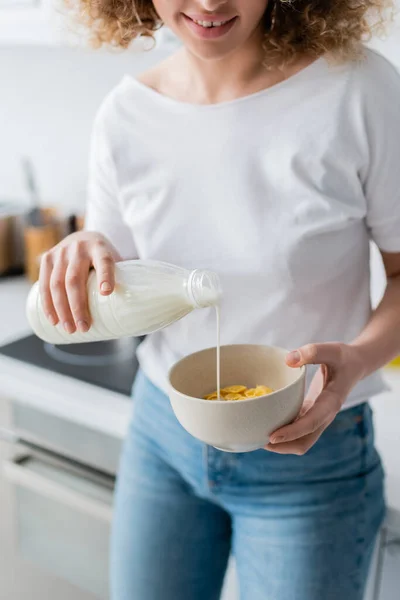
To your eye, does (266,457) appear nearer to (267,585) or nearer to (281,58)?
(267,585)

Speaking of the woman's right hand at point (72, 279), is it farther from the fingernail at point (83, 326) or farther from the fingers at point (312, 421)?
the fingers at point (312, 421)

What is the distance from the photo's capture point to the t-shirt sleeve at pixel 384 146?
0.76 metres

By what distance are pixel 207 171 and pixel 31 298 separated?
24 cm

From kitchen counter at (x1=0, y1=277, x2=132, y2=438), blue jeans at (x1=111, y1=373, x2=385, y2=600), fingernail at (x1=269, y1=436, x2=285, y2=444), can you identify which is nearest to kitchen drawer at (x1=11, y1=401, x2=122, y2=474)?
kitchen counter at (x1=0, y1=277, x2=132, y2=438)

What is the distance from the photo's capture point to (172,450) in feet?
2.97

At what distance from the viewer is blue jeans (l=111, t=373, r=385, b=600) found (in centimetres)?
82

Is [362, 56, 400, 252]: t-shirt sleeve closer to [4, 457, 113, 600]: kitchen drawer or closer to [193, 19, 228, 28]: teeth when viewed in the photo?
[193, 19, 228, 28]: teeth

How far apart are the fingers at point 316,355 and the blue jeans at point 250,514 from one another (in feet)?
0.50

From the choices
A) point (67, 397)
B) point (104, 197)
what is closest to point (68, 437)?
point (67, 397)

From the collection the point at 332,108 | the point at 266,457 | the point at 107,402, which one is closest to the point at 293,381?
the point at 266,457

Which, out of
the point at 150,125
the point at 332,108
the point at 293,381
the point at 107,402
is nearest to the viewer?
the point at 293,381

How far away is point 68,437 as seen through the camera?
49.4 inches

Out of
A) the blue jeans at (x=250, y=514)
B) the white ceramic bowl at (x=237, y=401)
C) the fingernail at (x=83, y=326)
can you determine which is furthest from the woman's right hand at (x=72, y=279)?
the blue jeans at (x=250, y=514)

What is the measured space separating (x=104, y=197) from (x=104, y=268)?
0.25m
